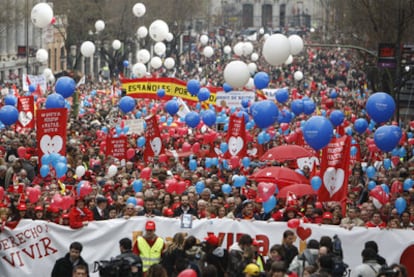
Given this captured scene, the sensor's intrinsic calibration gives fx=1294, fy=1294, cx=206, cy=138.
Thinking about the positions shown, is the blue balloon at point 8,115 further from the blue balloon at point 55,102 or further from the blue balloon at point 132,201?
the blue balloon at point 132,201

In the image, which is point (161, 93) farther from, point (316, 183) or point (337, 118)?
point (316, 183)

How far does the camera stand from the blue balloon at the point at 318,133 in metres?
18.9

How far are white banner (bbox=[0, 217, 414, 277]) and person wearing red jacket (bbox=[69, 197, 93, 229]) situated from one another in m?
0.07

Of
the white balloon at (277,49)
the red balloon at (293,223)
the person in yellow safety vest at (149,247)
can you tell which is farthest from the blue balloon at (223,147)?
the person in yellow safety vest at (149,247)

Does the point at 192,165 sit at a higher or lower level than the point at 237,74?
lower

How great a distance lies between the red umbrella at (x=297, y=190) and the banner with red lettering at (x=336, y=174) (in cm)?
70

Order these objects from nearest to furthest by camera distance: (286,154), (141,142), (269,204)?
(269,204), (286,154), (141,142)

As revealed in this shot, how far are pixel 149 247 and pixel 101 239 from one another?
4.75 feet

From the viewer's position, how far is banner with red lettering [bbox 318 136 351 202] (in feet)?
56.4

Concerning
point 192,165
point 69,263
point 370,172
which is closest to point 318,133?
point 370,172

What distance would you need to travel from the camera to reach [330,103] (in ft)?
125

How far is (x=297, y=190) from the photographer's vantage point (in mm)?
18125

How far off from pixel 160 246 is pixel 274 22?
6401 inches

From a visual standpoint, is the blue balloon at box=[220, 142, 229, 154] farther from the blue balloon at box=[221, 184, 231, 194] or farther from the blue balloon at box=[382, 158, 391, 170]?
the blue balloon at box=[221, 184, 231, 194]
